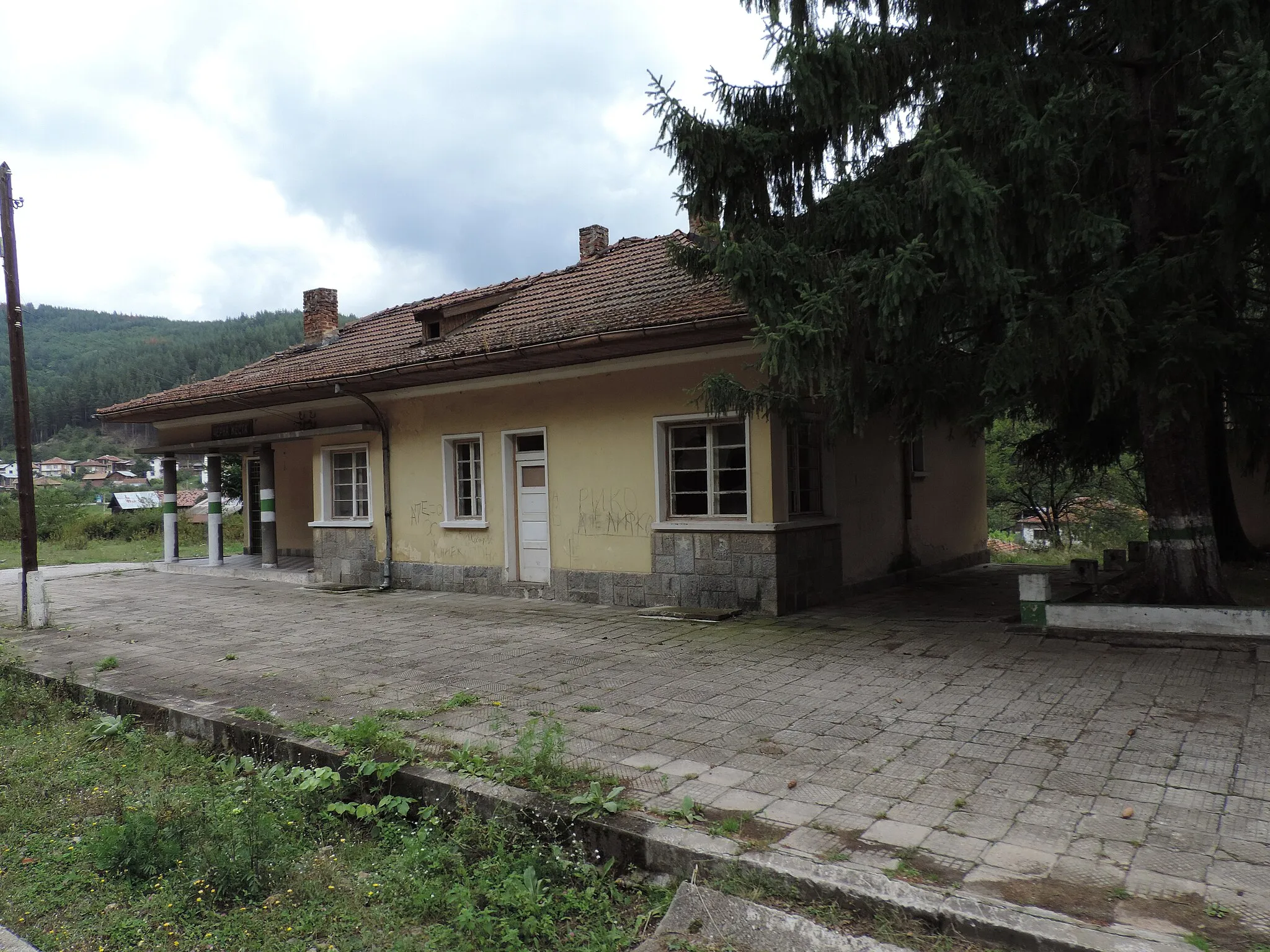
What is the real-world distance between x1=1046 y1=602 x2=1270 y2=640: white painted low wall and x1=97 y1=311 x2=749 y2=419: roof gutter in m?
4.07

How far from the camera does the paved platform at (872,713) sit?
3.39 meters

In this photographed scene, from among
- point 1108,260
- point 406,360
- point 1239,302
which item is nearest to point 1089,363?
point 1108,260

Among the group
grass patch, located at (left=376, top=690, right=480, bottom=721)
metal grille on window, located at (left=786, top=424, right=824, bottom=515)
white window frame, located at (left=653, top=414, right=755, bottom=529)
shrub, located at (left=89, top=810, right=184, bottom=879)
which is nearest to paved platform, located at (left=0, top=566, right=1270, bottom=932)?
grass patch, located at (left=376, top=690, right=480, bottom=721)

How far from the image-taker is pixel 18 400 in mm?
10633

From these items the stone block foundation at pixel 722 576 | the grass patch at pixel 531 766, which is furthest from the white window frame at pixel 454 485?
the grass patch at pixel 531 766

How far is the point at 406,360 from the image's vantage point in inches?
469

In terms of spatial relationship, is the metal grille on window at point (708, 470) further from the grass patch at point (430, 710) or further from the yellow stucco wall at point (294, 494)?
the yellow stucco wall at point (294, 494)

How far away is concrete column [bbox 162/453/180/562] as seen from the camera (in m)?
17.9

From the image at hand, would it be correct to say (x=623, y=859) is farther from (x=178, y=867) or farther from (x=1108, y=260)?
(x=1108, y=260)

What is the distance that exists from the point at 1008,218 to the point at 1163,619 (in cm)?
368

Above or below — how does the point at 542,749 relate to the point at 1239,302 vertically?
below

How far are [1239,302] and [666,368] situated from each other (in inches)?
219

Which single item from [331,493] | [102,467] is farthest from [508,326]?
[102,467]

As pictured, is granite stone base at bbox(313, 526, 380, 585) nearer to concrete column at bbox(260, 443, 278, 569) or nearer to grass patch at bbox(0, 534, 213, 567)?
concrete column at bbox(260, 443, 278, 569)
